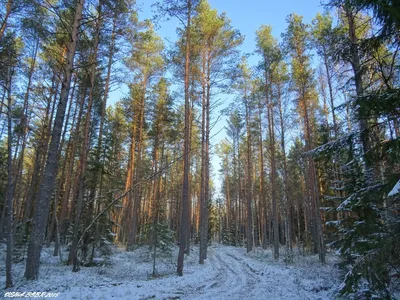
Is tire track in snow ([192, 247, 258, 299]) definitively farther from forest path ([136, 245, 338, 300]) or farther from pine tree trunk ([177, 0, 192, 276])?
pine tree trunk ([177, 0, 192, 276])

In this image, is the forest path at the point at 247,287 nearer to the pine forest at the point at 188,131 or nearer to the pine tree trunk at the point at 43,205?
the pine forest at the point at 188,131

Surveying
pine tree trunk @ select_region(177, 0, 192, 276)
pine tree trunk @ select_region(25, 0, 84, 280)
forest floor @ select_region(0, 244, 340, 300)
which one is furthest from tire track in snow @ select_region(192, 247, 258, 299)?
pine tree trunk @ select_region(25, 0, 84, 280)

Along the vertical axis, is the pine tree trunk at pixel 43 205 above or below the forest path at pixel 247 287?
above

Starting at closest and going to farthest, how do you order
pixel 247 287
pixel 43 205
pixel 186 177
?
pixel 43 205 → pixel 247 287 → pixel 186 177

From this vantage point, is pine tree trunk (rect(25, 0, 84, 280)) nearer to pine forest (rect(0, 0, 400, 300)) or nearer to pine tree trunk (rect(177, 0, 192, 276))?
pine forest (rect(0, 0, 400, 300))

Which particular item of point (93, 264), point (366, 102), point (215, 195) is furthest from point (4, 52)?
point (215, 195)

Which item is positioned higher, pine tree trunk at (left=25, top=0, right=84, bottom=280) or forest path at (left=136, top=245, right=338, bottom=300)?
pine tree trunk at (left=25, top=0, right=84, bottom=280)

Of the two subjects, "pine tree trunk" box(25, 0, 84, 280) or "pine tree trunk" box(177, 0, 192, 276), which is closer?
"pine tree trunk" box(25, 0, 84, 280)

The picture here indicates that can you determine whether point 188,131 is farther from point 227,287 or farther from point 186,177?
point 227,287

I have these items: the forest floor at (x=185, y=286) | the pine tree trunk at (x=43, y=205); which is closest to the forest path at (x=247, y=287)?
the forest floor at (x=185, y=286)

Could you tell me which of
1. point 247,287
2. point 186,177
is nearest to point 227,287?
point 247,287

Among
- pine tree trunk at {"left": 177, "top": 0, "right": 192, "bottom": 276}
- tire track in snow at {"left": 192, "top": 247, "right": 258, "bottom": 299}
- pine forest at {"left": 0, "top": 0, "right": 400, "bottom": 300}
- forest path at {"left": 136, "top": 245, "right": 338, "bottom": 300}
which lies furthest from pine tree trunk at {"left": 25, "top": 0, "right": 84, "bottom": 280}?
pine tree trunk at {"left": 177, "top": 0, "right": 192, "bottom": 276}

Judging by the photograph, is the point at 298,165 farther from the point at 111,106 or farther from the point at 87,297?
the point at 87,297

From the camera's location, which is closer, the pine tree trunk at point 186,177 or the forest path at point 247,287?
the forest path at point 247,287
